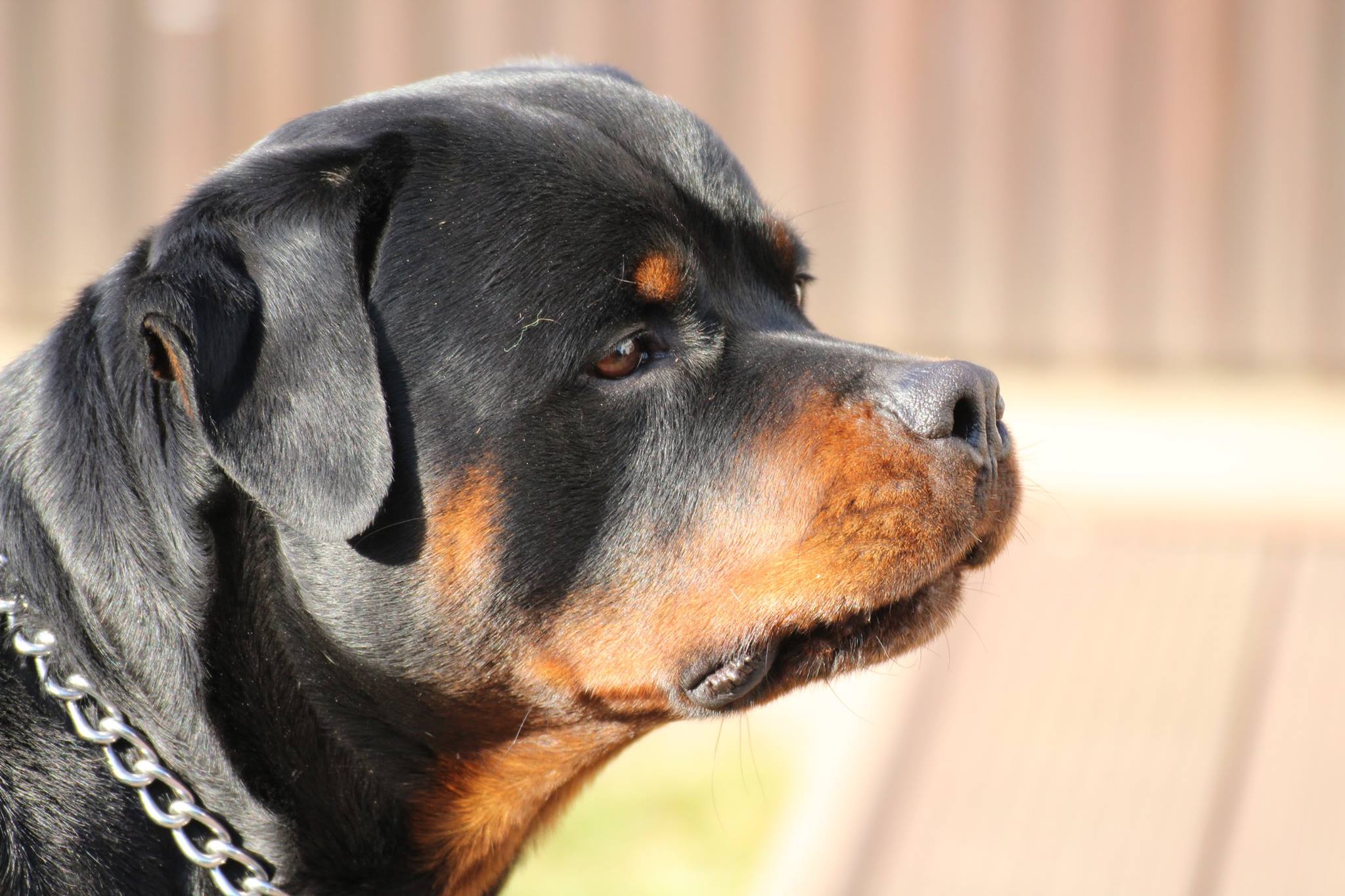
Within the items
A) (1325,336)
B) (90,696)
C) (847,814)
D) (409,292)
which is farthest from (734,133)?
(90,696)

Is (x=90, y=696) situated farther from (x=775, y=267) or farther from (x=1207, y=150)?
(x=1207, y=150)

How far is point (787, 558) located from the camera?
225 cm

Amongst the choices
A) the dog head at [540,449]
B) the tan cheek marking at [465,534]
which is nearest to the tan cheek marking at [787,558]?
the dog head at [540,449]

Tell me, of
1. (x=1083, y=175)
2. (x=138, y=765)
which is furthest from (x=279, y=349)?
(x=1083, y=175)

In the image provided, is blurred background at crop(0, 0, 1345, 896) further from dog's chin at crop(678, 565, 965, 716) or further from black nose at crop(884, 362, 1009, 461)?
black nose at crop(884, 362, 1009, 461)

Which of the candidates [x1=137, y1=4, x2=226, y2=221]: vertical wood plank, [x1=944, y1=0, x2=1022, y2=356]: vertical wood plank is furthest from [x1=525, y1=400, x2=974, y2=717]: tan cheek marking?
[x1=137, y1=4, x2=226, y2=221]: vertical wood plank

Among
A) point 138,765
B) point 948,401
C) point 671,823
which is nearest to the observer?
point 138,765

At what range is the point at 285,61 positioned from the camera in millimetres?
6375

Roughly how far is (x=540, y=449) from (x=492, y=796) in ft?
2.16

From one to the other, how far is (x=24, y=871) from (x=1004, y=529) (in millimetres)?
1658

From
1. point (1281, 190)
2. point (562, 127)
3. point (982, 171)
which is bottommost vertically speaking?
point (1281, 190)

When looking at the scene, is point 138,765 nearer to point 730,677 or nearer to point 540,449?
point 540,449

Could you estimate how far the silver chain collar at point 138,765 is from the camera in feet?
7.06

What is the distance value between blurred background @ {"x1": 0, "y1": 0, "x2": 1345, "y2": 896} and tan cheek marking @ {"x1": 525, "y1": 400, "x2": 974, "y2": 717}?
6.59ft
